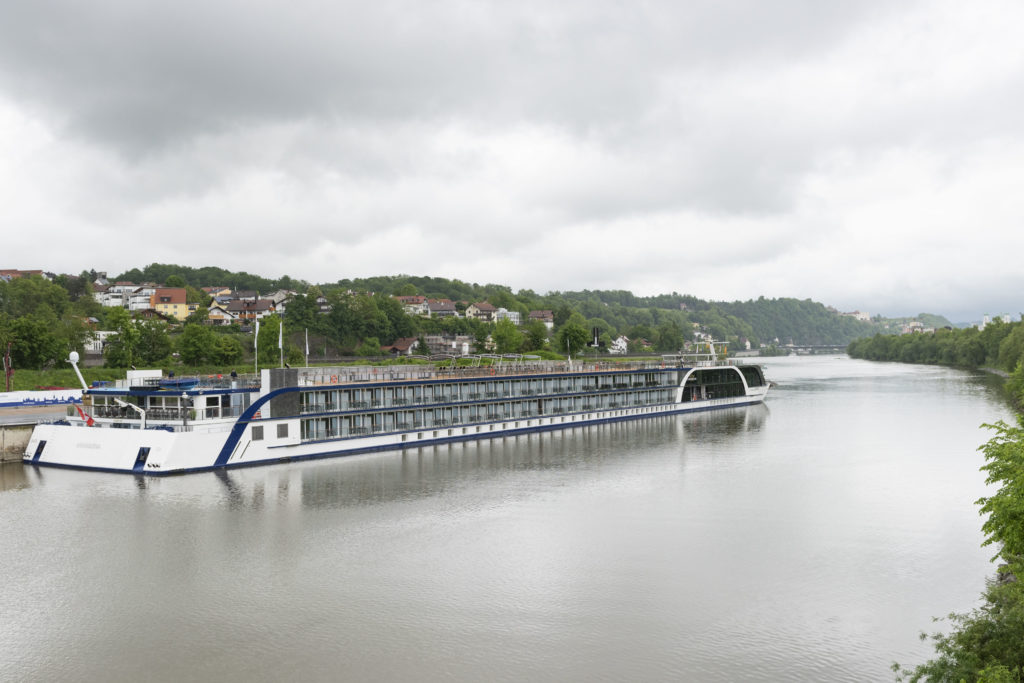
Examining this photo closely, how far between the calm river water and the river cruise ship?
168cm

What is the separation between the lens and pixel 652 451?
48.4m

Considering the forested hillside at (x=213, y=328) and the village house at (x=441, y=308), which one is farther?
the village house at (x=441, y=308)

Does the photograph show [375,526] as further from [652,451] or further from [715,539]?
[652,451]

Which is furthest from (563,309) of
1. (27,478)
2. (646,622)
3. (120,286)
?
(646,622)

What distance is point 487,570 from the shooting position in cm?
2441

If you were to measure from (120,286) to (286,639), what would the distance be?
153m

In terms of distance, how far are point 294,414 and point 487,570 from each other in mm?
20898

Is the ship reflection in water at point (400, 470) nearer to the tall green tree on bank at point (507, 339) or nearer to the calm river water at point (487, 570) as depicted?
the calm river water at point (487, 570)

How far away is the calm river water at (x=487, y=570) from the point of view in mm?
18562

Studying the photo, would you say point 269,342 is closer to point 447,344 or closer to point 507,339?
point 507,339

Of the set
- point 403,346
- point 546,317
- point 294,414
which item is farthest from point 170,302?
point 294,414

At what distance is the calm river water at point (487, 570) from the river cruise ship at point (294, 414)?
5.50 feet

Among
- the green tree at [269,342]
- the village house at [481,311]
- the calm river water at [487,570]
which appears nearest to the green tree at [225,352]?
the green tree at [269,342]

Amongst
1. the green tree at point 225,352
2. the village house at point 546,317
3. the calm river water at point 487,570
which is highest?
the village house at point 546,317
